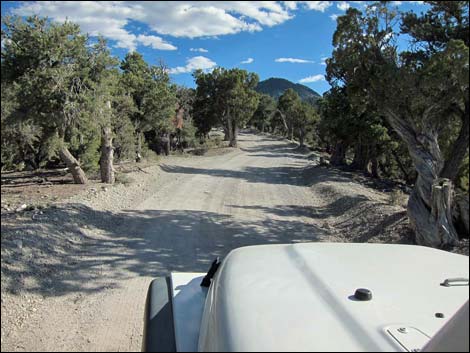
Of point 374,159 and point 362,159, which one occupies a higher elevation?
point 374,159

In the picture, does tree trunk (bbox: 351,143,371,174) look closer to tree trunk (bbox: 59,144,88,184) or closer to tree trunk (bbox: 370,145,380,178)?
tree trunk (bbox: 370,145,380,178)

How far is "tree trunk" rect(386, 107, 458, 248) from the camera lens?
5957mm

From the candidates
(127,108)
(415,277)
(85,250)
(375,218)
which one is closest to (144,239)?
(85,250)

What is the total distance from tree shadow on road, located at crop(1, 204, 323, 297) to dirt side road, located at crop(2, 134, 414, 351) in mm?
16

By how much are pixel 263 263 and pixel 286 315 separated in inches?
20.4

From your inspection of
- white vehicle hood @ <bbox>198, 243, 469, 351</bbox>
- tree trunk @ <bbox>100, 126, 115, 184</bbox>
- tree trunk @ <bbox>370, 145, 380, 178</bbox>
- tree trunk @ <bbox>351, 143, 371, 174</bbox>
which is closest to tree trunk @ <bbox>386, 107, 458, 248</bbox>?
white vehicle hood @ <bbox>198, 243, 469, 351</bbox>

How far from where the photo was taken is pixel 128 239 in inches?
281

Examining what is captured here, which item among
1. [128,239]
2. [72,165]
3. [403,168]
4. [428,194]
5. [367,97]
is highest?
[367,97]

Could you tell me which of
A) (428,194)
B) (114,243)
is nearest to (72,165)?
(114,243)

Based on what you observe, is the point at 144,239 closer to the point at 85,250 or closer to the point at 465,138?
the point at 85,250

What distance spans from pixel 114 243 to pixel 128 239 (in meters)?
0.36

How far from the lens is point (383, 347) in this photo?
4.31 ft

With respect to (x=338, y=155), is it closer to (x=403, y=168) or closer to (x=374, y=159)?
(x=374, y=159)

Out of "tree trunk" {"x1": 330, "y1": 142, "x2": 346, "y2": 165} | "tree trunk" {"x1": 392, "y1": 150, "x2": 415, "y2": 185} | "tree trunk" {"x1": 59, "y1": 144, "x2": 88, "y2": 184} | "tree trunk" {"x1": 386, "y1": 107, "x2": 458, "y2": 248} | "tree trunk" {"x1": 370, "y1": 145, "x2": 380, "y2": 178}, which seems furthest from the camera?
"tree trunk" {"x1": 330, "y1": 142, "x2": 346, "y2": 165}
